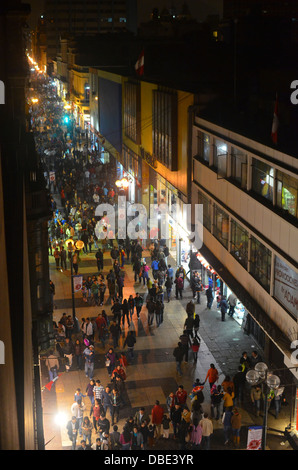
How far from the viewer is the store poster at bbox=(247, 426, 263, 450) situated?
13917 mm

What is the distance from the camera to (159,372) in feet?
68.3

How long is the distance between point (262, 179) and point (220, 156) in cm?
529

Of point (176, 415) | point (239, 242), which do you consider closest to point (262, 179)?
point (239, 242)

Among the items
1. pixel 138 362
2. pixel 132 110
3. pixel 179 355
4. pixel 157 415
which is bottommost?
pixel 138 362

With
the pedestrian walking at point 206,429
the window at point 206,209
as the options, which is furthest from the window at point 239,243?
the pedestrian walking at point 206,429

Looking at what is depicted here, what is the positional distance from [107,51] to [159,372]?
2522 inches

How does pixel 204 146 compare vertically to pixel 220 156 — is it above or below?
above

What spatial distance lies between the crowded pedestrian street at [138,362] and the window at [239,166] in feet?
17.7

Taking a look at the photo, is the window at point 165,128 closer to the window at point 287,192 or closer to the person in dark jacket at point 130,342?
the person in dark jacket at point 130,342

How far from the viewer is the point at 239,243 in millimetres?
21406

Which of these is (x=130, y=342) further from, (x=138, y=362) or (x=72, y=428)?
(x=72, y=428)

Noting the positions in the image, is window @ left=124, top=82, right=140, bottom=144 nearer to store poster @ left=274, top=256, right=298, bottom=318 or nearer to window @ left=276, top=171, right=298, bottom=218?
window @ left=276, top=171, right=298, bottom=218

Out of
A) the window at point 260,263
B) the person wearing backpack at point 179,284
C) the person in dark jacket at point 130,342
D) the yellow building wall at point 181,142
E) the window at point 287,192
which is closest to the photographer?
the window at point 287,192

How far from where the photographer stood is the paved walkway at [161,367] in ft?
57.0
